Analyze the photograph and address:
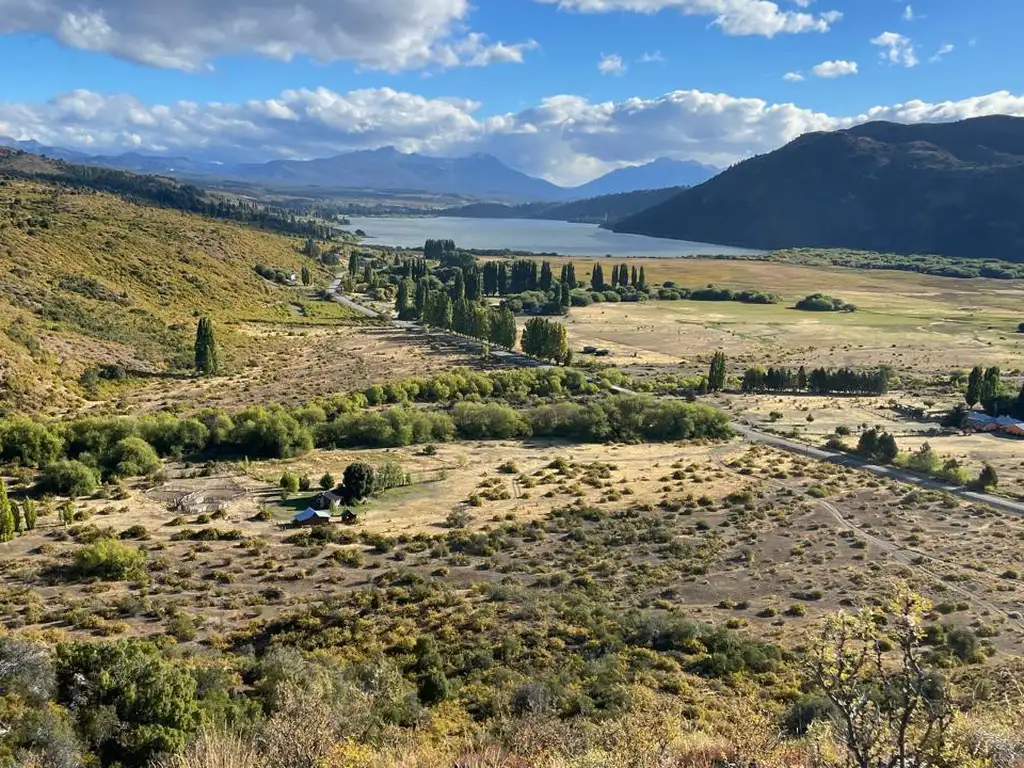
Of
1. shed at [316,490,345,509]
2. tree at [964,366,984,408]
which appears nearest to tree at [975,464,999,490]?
tree at [964,366,984,408]

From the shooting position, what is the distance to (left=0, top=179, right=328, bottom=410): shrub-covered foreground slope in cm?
5847

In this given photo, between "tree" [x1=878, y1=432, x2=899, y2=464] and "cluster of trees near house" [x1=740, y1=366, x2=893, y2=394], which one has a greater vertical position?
"cluster of trees near house" [x1=740, y1=366, x2=893, y2=394]

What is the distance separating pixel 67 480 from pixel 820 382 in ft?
219

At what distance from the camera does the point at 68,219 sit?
323 feet

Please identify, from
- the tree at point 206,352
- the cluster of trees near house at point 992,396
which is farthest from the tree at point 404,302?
the cluster of trees near house at point 992,396

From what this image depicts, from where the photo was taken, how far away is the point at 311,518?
32750mm

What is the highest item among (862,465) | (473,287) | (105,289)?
(473,287)

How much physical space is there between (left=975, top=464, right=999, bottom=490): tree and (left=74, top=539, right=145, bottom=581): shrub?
1777 inches

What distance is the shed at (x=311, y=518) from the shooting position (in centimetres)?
3266

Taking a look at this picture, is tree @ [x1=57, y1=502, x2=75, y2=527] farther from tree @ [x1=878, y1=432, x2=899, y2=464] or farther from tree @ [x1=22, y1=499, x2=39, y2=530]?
tree @ [x1=878, y1=432, x2=899, y2=464]

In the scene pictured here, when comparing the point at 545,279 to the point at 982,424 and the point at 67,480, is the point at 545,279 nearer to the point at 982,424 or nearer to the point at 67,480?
the point at 982,424

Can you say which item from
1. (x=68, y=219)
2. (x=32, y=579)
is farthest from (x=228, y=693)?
(x=68, y=219)

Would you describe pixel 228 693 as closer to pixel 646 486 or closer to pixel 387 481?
pixel 387 481

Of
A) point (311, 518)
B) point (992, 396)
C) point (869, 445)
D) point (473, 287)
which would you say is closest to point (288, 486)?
point (311, 518)
